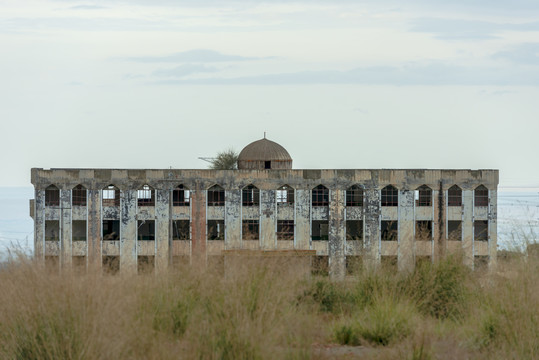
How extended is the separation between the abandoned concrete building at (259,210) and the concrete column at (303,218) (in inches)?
1.9

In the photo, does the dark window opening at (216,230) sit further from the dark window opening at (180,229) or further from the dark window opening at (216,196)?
the dark window opening at (180,229)

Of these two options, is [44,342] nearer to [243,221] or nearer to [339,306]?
[339,306]

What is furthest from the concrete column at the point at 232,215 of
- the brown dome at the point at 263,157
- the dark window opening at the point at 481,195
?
the dark window opening at the point at 481,195

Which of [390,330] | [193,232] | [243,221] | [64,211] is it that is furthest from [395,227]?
[390,330]

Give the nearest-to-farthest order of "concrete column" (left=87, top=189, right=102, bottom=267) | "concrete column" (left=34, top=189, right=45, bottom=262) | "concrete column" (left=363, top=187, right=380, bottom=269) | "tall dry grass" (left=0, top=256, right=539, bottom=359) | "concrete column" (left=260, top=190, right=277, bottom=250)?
"tall dry grass" (left=0, top=256, right=539, bottom=359)
"concrete column" (left=260, top=190, right=277, bottom=250)
"concrete column" (left=363, top=187, right=380, bottom=269)
"concrete column" (left=87, top=189, right=102, bottom=267)
"concrete column" (left=34, top=189, right=45, bottom=262)

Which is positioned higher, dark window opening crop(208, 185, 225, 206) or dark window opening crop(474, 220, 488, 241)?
dark window opening crop(208, 185, 225, 206)

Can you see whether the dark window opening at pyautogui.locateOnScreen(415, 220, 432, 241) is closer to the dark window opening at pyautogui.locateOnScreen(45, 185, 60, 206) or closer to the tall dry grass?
the dark window opening at pyautogui.locateOnScreen(45, 185, 60, 206)

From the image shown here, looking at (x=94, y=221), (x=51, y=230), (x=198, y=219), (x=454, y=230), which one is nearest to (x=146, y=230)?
(x=94, y=221)

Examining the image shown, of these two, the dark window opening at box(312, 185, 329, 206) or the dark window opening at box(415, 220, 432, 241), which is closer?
the dark window opening at box(415, 220, 432, 241)

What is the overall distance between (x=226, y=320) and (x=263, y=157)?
1113 inches

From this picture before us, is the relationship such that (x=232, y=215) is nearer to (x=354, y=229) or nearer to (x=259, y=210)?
(x=259, y=210)

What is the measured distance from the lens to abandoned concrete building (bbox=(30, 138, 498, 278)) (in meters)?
35.9

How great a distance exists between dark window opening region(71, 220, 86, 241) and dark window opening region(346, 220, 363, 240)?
12.7m

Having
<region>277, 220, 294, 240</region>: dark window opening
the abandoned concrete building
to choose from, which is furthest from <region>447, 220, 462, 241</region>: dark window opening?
<region>277, 220, 294, 240</region>: dark window opening
